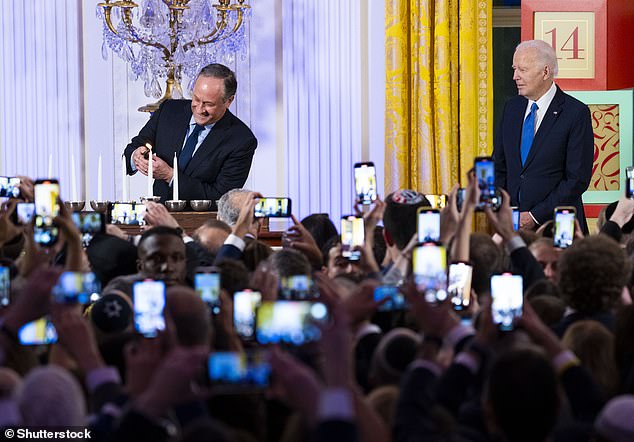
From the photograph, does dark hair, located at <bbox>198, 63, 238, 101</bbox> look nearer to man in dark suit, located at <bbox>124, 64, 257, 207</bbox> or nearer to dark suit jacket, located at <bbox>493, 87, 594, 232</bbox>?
man in dark suit, located at <bbox>124, 64, 257, 207</bbox>

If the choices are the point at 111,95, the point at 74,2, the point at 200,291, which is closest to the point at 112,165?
the point at 111,95

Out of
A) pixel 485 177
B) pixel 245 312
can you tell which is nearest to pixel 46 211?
pixel 245 312

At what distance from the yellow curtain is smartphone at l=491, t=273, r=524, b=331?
4.13 meters

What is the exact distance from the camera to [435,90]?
21.3 ft

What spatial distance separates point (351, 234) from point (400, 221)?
0.25 metres

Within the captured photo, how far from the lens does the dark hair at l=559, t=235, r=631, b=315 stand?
237 centimetres

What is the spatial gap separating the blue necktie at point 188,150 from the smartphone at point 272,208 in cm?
151

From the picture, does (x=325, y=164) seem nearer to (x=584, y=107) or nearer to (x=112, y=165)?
(x=112, y=165)

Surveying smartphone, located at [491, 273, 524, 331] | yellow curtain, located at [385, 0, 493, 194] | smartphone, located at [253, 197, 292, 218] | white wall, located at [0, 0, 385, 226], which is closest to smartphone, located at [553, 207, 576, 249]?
smartphone, located at [253, 197, 292, 218]

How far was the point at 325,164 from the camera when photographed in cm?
657

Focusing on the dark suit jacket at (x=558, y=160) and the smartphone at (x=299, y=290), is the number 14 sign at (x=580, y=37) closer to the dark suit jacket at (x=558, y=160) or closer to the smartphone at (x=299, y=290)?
the dark suit jacket at (x=558, y=160)

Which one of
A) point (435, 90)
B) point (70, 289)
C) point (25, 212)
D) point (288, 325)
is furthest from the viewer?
point (435, 90)

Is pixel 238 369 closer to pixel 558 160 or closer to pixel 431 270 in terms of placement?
pixel 431 270

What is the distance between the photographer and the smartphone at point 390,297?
2.21 metres
